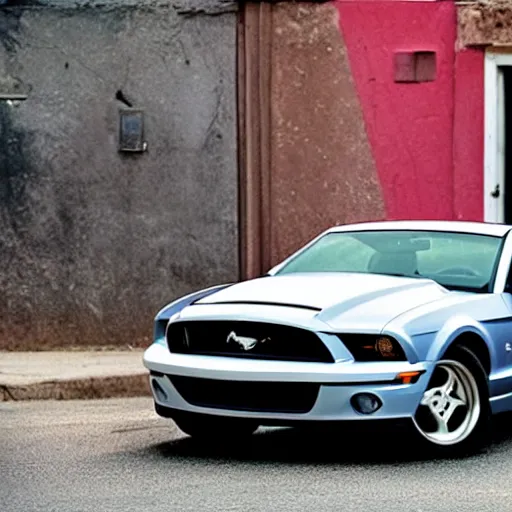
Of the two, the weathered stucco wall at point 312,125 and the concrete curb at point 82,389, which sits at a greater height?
the weathered stucco wall at point 312,125

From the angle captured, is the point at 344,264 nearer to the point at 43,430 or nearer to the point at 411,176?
the point at 43,430

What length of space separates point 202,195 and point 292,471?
6630 mm

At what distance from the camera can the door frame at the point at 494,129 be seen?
14.6 meters

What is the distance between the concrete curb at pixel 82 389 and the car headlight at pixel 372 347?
14.1 ft

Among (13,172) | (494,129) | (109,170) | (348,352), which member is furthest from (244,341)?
(494,129)

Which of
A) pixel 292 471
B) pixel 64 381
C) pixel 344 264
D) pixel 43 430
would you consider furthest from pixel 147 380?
pixel 292 471

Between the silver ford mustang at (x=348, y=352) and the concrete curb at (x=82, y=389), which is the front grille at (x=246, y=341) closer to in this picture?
the silver ford mustang at (x=348, y=352)

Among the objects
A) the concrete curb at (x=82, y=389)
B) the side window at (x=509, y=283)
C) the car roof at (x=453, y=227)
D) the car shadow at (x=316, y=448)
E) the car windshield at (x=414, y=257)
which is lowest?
the concrete curb at (x=82, y=389)

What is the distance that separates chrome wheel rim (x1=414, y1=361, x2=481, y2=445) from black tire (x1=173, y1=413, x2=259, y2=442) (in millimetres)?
953

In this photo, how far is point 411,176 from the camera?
1462 cm

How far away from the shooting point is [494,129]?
48.1 feet

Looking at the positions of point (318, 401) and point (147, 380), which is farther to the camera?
point (147, 380)

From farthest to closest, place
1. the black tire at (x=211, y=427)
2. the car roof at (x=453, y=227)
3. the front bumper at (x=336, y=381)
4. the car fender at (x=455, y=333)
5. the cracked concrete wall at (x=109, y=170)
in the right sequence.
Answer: the cracked concrete wall at (x=109, y=170) → the car roof at (x=453, y=227) → the black tire at (x=211, y=427) → the car fender at (x=455, y=333) → the front bumper at (x=336, y=381)

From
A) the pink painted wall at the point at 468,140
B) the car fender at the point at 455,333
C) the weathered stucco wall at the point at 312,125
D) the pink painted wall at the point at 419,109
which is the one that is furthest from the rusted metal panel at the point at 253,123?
the car fender at the point at 455,333
